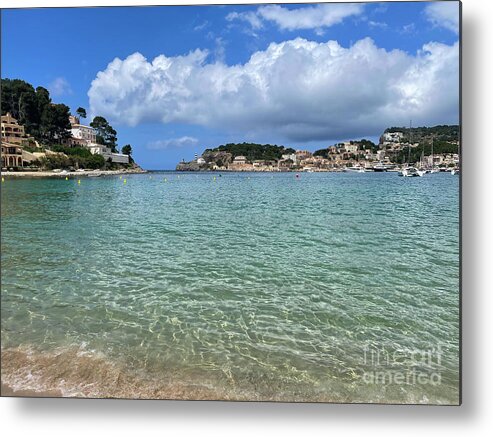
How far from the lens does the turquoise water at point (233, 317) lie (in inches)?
89.5

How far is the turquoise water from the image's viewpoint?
227 cm

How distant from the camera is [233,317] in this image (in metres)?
3.14

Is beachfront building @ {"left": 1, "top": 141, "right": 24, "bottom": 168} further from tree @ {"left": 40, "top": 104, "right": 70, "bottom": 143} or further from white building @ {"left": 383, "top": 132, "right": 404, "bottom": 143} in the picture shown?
white building @ {"left": 383, "top": 132, "right": 404, "bottom": 143}

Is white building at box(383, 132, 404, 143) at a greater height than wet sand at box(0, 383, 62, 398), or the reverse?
white building at box(383, 132, 404, 143)

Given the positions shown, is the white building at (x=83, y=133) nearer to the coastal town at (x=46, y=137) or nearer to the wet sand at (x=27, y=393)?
the coastal town at (x=46, y=137)

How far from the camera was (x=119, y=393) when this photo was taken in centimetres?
221

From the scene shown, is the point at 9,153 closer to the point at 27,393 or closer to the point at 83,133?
the point at 27,393

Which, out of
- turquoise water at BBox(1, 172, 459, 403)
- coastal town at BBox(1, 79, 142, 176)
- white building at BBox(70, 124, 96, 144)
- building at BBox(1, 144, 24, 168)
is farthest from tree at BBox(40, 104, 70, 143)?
turquoise water at BBox(1, 172, 459, 403)

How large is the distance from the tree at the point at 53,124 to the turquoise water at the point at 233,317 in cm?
260

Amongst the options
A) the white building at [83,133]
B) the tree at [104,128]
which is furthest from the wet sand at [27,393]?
the white building at [83,133]

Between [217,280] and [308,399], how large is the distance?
215 cm

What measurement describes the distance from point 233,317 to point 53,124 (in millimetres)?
7643

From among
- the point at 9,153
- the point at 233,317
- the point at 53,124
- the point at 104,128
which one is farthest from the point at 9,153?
the point at 53,124

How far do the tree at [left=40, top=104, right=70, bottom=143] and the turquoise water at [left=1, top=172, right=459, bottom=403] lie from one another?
8.52 feet
